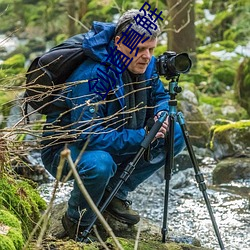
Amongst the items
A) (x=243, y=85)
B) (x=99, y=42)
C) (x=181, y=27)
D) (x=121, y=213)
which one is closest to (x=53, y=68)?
(x=99, y=42)

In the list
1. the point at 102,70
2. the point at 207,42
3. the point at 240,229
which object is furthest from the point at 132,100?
the point at 207,42

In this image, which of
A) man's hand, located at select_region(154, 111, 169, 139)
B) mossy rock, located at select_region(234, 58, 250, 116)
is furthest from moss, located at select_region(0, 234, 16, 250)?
mossy rock, located at select_region(234, 58, 250, 116)

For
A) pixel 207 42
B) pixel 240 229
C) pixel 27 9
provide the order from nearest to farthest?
pixel 240 229, pixel 207 42, pixel 27 9

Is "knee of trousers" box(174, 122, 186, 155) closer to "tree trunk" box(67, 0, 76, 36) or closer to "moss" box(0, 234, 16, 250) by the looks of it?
"moss" box(0, 234, 16, 250)

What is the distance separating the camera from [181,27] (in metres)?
9.91

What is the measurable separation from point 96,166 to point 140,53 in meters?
0.68

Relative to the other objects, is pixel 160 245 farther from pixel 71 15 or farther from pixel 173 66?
pixel 71 15

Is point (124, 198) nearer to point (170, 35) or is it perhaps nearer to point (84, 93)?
point (84, 93)

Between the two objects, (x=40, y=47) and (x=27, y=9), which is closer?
(x=40, y=47)

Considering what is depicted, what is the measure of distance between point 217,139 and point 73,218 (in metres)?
3.76

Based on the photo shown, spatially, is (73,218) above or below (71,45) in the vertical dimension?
below

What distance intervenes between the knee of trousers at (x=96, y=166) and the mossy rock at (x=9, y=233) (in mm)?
595

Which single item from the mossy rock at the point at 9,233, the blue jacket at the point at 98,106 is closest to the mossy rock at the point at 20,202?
the mossy rock at the point at 9,233

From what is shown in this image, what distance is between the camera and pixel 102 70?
3195mm
